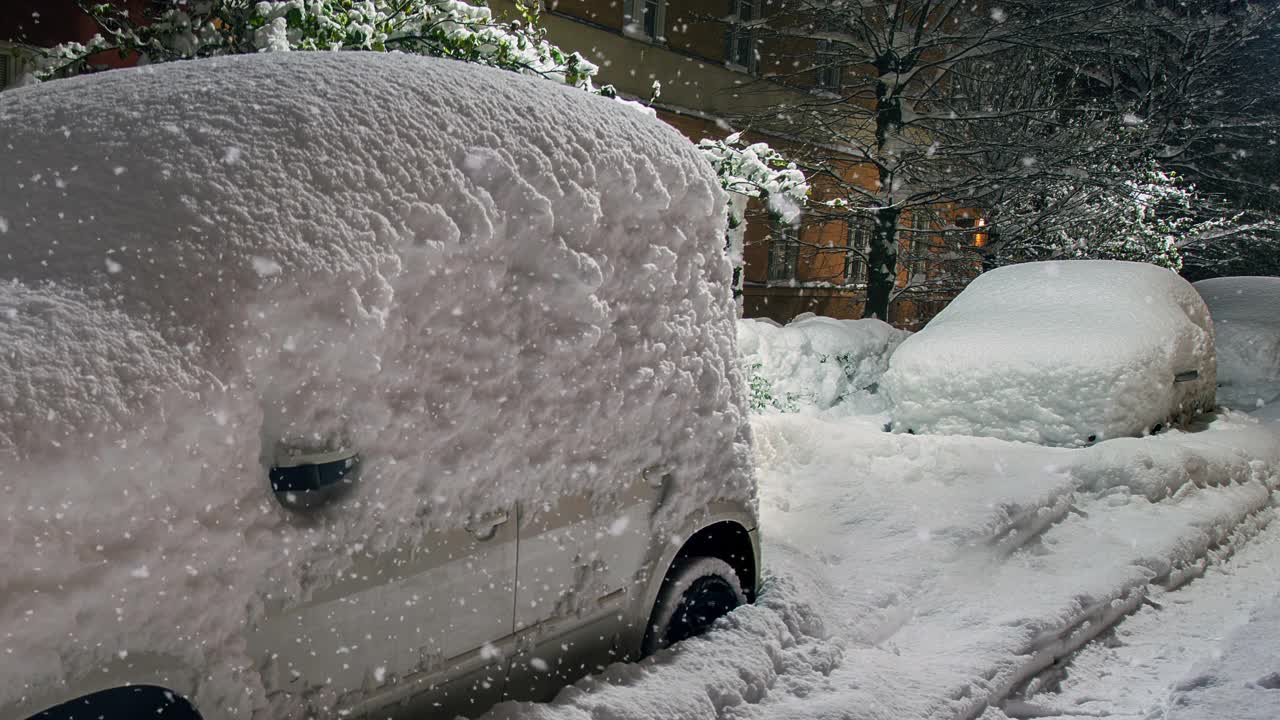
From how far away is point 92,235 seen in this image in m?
1.92

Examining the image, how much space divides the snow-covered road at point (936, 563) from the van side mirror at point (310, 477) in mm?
833

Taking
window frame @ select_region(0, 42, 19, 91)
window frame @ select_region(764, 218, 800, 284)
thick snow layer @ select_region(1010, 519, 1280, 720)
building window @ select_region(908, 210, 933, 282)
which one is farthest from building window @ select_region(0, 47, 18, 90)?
window frame @ select_region(764, 218, 800, 284)

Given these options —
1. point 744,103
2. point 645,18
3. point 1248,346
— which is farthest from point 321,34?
point 744,103

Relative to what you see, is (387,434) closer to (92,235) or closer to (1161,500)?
(92,235)

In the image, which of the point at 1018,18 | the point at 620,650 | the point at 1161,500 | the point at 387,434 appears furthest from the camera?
the point at 1018,18

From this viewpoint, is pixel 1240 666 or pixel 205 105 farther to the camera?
pixel 1240 666

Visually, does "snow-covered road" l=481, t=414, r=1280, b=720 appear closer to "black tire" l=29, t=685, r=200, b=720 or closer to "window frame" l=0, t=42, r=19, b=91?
"black tire" l=29, t=685, r=200, b=720

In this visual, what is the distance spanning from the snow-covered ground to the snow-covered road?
0.01 m

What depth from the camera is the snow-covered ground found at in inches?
121

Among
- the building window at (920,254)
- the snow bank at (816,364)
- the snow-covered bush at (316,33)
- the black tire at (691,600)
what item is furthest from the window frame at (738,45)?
the black tire at (691,600)

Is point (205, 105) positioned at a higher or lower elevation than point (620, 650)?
higher

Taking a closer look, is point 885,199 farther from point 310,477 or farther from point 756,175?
point 310,477

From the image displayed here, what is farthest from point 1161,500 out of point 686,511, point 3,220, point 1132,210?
point 1132,210

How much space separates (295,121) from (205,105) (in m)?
0.22
